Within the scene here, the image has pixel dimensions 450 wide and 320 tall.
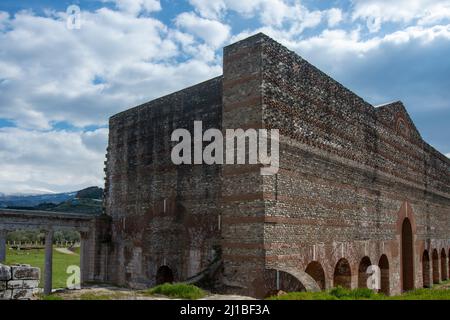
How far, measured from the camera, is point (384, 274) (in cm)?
1742

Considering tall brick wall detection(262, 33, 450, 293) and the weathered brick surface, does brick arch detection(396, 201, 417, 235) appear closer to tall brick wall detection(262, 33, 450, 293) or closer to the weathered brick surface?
tall brick wall detection(262, 33, 450, 293)

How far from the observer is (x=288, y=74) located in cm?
1216

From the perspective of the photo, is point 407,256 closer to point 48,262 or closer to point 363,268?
point 363,268

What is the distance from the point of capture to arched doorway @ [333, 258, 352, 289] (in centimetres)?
1400

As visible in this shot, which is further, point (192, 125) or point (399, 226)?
point (399, 226)

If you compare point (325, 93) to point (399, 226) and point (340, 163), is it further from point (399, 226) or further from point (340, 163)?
point (399, 226)

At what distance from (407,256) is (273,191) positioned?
1261 centimetres

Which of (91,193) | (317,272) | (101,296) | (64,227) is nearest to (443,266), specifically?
(317,272)

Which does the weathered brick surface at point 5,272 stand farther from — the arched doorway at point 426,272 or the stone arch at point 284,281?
the arched doorway at point 426,272

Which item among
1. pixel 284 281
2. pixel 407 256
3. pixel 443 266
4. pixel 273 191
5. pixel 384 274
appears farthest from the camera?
pixel 443 266

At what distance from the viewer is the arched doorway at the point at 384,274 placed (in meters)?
17.3

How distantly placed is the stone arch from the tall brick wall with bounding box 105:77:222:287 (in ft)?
8.89
